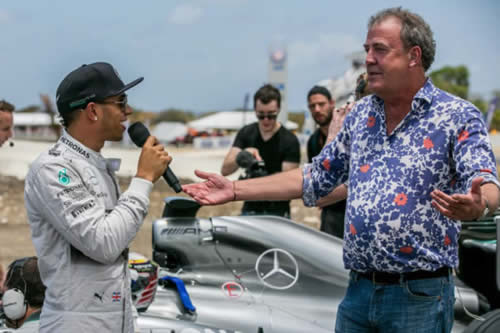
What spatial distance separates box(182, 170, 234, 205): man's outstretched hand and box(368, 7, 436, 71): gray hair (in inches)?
35.3

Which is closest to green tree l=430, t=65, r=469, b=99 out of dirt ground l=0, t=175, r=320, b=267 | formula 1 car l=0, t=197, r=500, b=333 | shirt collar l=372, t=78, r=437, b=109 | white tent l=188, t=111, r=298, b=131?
white tent l=188, t=111, r=298, b=131

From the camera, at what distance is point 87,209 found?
6.91 feet

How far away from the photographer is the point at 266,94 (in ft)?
18.0

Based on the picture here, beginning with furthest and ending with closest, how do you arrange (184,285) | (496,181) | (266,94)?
(266,94), (184,285), (496,181)

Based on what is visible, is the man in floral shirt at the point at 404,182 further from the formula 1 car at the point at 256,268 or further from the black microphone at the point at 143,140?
the formula 1 car at the point at 256,268

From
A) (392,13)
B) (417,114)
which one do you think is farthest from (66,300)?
(392,13)

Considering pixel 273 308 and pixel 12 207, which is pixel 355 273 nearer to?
pixel 273 308

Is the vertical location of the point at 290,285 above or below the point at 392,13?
below

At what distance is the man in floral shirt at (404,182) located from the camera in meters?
2.23

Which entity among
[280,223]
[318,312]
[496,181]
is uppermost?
[496,181]

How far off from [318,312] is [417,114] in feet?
5.62

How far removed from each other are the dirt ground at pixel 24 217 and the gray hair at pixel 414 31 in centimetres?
656

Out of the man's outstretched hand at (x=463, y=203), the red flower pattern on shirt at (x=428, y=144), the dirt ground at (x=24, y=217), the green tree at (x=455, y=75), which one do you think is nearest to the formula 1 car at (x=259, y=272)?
the red flower pattern on shirt at (x=428, y=144)

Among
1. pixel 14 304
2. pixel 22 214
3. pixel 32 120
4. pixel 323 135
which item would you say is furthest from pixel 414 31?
pixel 32 120
